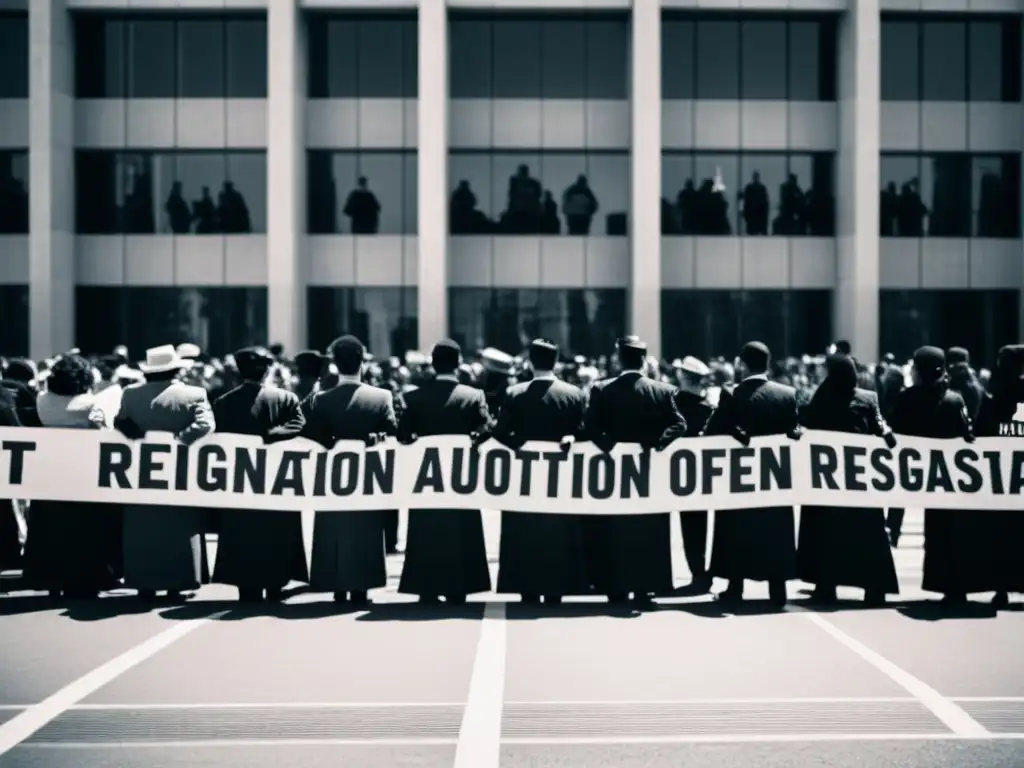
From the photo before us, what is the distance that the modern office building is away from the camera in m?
35.6

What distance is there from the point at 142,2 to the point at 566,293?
44.0 ft

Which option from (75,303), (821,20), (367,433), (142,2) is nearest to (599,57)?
(821,20)

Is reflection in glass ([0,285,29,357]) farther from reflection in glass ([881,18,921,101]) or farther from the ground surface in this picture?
the ground surface

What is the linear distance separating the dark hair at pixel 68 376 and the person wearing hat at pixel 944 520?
6776mm

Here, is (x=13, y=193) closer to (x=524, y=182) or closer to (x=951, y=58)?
(x=524, y=182)

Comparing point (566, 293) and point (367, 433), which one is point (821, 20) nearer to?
point (566, 293)

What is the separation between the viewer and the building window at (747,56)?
35844 mm

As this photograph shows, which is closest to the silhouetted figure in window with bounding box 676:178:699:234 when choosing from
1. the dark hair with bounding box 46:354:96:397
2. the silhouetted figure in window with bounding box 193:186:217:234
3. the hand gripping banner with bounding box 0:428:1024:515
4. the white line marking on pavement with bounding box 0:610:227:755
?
the silhouetted figure in window with bounding box 193:186:217:234

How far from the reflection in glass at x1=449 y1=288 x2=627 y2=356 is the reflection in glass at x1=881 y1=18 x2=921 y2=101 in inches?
353

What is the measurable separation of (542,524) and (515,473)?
→ 47 cm

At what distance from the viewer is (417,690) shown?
300 inches

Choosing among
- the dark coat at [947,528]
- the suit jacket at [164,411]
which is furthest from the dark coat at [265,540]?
the dark coat at [947,528]

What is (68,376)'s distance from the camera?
1116 cm

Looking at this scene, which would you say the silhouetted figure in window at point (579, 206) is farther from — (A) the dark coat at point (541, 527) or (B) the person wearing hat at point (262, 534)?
(B) the person wearing hat at point (262, 534)
